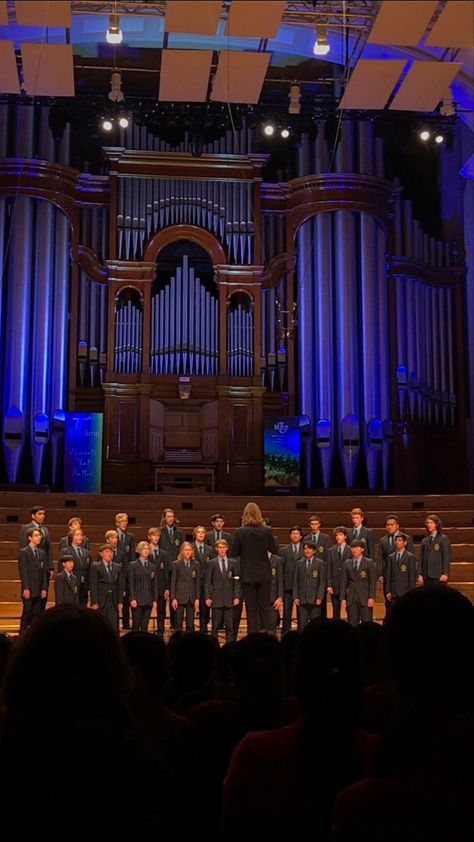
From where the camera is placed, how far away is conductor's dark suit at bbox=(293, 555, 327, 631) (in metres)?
9.15

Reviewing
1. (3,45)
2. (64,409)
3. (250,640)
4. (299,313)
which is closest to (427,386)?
(299,313)

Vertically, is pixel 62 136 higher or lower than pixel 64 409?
higher

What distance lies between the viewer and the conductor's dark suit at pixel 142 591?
9.11 m

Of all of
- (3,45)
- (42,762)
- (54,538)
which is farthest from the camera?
(54,538)

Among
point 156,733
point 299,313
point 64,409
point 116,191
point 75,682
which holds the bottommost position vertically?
point 156,733

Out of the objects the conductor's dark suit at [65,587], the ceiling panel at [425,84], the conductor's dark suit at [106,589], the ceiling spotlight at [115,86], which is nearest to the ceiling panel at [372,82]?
the ceiling panel at [425,84]

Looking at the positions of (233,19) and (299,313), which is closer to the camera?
(233,19)

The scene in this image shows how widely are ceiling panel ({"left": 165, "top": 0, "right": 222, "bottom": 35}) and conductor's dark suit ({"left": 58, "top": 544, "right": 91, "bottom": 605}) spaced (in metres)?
5.04

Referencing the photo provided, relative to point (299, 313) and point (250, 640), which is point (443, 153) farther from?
point (250, 640)

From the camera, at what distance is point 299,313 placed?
14430mm

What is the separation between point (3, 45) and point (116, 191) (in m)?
6.73

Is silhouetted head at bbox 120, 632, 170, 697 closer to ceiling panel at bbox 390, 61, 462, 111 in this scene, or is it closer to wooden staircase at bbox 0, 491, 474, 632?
ceiling panel at bbox 390, 61, 462, 111

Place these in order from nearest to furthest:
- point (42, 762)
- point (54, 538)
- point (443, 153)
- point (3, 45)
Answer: point (42, 762), point (3, 45), point (54, 538), point (443, 153)

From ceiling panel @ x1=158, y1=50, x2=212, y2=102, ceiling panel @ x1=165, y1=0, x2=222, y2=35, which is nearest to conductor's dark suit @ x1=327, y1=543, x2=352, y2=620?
ceiling panel @ x1=158, y1=50, x2=212, y2=102
